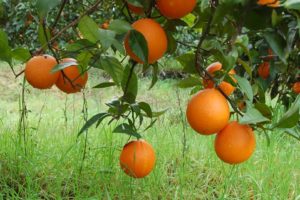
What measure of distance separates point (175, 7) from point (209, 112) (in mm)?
148

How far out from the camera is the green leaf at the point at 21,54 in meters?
0.88

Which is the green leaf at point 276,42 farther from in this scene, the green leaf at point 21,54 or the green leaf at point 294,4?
the green leaf at point 21,54

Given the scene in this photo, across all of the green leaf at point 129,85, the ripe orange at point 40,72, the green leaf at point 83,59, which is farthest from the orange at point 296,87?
the ripe orange at point 40,72

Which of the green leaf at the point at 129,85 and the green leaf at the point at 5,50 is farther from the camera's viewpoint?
the green leaf at the point at 129,85

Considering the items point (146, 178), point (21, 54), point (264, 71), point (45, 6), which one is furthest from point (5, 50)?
point (146, 178)

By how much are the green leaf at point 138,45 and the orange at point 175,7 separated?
5 centimetres

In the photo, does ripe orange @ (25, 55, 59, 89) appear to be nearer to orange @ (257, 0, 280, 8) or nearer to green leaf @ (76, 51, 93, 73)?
green leaf @ (76, 51, 93, 73)

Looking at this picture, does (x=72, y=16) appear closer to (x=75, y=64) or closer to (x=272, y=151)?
(x=272, y=151)

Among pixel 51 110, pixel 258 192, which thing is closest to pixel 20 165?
pixel 258 192

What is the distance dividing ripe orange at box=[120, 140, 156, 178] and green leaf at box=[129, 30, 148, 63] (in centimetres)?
30

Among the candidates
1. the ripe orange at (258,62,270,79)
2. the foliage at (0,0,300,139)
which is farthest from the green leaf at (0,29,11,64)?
the ripe orange at (258,62,270,79)

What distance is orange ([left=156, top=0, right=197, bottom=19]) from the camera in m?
0.63

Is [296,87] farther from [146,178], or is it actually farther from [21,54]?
[21,54]

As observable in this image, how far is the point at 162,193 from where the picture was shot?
4.69ft
